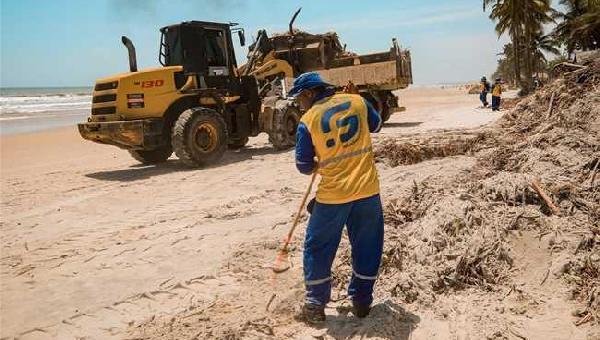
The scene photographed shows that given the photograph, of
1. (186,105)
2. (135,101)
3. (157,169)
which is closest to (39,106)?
(157,169)

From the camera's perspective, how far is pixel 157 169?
415 inches

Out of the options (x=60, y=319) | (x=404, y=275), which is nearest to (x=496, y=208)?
(x=404, y=275)

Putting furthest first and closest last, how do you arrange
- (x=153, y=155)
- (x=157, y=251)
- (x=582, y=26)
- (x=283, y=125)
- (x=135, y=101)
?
(x=582, y=26) → (x=283, y=125) → (x=153, y=155) → (x=135, y=101) → (x=157, y=251)

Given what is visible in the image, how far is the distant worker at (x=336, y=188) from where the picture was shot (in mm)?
3549

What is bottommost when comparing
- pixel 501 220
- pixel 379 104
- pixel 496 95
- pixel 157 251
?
pixel 157 251

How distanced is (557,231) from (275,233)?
110 inches

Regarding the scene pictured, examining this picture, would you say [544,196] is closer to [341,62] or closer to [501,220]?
[501,220]

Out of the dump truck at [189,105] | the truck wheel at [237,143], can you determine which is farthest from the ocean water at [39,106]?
the dump truck at [189,105]

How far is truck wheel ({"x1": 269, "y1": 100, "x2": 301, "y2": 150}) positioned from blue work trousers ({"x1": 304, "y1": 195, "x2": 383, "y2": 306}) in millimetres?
7815

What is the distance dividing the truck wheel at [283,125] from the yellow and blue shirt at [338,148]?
7.77 m

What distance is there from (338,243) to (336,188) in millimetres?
408

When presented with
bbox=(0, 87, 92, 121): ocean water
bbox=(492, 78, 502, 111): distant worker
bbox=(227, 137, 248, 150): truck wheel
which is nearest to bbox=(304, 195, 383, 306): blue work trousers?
bbox=(227, 137, 248, 150): truck wheel

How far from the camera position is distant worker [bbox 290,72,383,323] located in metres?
3.55

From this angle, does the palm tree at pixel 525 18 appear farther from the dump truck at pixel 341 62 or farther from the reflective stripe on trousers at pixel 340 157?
the reflective stripe on trousers at pixel 340 157
